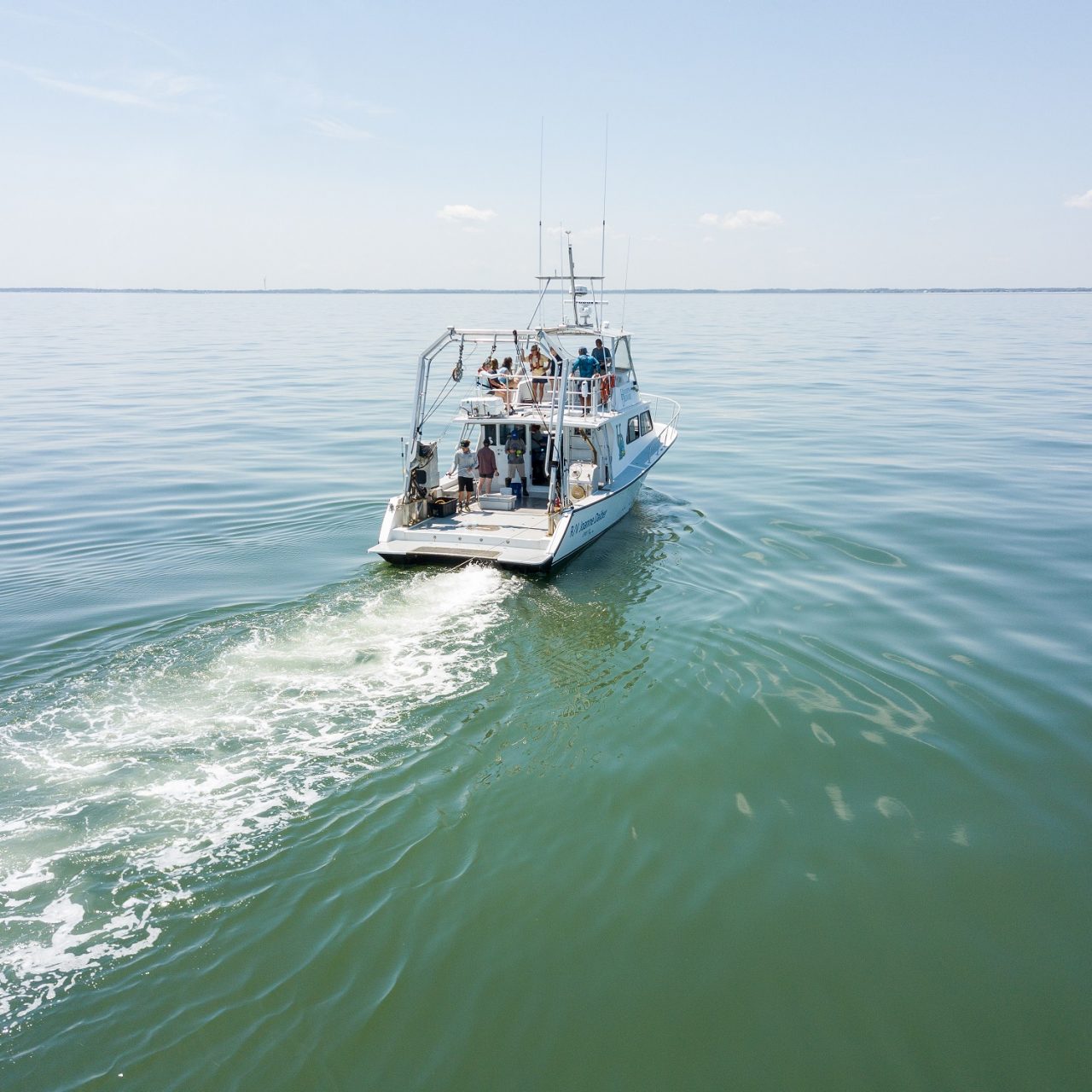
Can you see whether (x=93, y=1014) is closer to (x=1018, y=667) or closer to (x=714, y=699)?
(x=714, y=699)

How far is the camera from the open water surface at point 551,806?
18.6 feet

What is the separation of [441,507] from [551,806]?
8.93 metres

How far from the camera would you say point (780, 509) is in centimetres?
1905

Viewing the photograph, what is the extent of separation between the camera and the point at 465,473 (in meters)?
16.9

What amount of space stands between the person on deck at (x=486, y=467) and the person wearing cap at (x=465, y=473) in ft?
0.61

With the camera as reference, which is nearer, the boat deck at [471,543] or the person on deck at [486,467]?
the boat deck at [471,543]

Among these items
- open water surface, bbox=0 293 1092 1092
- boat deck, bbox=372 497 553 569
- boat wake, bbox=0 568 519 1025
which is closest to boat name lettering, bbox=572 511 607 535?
boat deck, bbox=372 497 553 569

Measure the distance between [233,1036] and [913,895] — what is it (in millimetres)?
5475

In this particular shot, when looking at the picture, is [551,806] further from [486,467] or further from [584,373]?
[584,373]

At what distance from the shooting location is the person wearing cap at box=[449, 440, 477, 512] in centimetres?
1691

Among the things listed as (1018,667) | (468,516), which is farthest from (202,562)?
(1018,667)

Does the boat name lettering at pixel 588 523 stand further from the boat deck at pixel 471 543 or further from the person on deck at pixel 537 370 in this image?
the person on deck at pixel 537 370

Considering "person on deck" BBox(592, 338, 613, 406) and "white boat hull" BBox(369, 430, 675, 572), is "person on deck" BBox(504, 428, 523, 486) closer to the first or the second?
"person on deck" BBox(592, 338, 613, 406)

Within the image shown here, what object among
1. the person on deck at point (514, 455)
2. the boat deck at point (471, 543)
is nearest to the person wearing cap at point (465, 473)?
the person on deck at point (514, 455)
